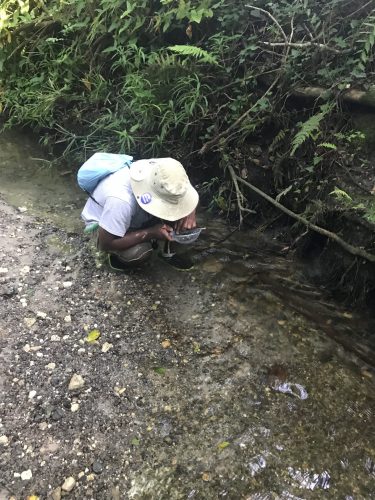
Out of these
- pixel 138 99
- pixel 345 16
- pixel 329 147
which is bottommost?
pixel 138 99

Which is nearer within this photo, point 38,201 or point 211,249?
point 211,249

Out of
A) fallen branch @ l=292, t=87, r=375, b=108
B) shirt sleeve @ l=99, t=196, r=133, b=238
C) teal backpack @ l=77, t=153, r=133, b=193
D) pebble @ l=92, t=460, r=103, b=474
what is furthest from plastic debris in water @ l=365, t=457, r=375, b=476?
fallen branch @ l=292, t=87, r=375, b=108

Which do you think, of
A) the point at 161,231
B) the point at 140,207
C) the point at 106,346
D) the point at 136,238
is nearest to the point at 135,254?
the point at 136,238

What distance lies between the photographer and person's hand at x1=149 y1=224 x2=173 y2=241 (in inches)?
167

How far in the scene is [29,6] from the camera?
640cm

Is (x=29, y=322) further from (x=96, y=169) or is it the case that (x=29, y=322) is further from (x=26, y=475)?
(x=96, y=169)

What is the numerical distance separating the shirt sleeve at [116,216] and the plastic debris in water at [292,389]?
6.24 ft

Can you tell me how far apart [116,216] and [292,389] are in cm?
210

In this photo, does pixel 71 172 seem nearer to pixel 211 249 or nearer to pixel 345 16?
pixel 211 249

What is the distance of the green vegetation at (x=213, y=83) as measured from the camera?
466cm

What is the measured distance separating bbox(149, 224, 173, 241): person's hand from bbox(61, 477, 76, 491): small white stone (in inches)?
85.3

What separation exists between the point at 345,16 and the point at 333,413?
4068mm

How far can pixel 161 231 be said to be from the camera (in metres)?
4.24

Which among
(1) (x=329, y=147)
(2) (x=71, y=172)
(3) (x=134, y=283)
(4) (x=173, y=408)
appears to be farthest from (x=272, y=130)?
(4) (x=173, y=408)
